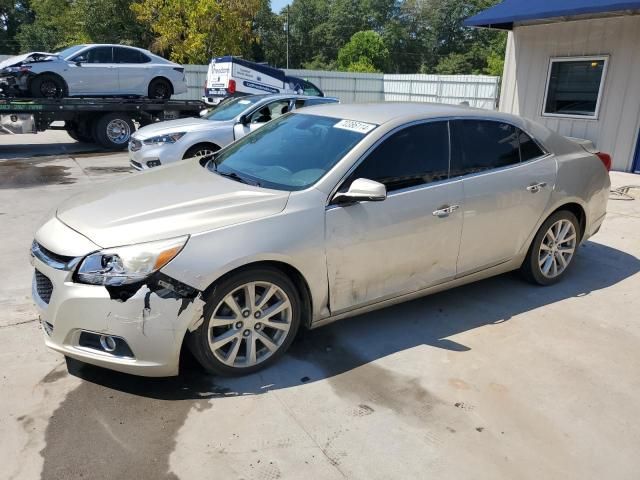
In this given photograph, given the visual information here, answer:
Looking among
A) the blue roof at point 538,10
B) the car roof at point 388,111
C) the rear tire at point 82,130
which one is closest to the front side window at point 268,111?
the car roof at point 388,111

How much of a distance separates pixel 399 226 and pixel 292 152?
967mm

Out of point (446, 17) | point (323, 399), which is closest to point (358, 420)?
point (323, 399)

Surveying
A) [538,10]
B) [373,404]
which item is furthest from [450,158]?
[538,10]

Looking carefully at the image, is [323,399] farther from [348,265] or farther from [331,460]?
[348,265]

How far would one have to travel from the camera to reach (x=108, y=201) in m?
3.46

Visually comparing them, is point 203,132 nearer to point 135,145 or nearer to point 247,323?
point 135,145

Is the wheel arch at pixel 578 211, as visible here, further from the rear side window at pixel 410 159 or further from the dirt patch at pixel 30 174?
the dirt patch at pixel 30 174

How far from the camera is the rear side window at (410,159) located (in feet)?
11.9

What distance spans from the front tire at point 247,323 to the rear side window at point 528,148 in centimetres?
240

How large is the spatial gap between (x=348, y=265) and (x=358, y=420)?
0.97 meters

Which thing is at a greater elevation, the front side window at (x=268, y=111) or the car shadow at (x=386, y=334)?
the front side window at (x=268, y=111)

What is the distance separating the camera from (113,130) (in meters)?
13.5

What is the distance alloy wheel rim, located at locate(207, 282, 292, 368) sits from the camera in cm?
314

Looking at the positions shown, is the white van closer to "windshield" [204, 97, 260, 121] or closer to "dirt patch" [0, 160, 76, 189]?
"dirt patch" [0, 160, 76, 189]
